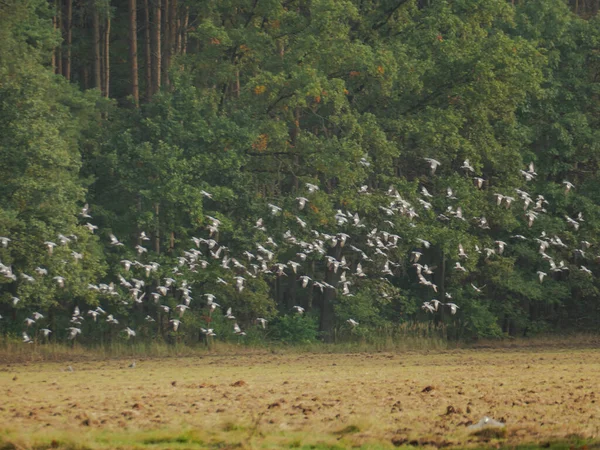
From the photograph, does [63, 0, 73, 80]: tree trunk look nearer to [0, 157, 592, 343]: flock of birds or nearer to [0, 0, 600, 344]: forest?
[0, 0, 600, 344]: forest

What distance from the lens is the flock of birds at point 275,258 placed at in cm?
3850

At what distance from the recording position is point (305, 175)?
44094 millimetres

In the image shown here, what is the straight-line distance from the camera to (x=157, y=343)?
133 ft

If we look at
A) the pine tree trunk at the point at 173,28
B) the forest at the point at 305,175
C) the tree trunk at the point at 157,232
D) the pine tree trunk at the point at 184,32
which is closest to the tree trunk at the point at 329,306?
the forest at the point at 305,175

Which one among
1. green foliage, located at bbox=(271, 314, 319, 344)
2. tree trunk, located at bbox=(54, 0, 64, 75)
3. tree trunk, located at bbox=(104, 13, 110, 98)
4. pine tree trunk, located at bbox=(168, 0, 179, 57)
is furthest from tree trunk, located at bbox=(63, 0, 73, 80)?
green foliage, located at bbox=(271, 314, 319, 344)

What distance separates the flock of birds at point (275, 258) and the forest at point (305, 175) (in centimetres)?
15

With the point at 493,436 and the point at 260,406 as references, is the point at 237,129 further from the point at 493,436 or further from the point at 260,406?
the point at 493,436

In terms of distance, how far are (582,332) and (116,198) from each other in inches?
807

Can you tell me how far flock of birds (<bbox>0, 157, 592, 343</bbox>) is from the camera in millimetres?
38500

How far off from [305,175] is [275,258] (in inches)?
151

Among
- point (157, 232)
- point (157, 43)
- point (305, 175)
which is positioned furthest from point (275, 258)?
point (157, 43)

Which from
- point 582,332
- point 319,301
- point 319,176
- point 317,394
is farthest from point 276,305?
point 317,394

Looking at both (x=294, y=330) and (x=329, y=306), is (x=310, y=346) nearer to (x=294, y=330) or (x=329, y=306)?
(x=294, y=330)

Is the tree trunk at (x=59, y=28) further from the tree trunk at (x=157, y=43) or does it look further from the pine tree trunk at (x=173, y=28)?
the pine tree trunk at (x=173, y=28)
